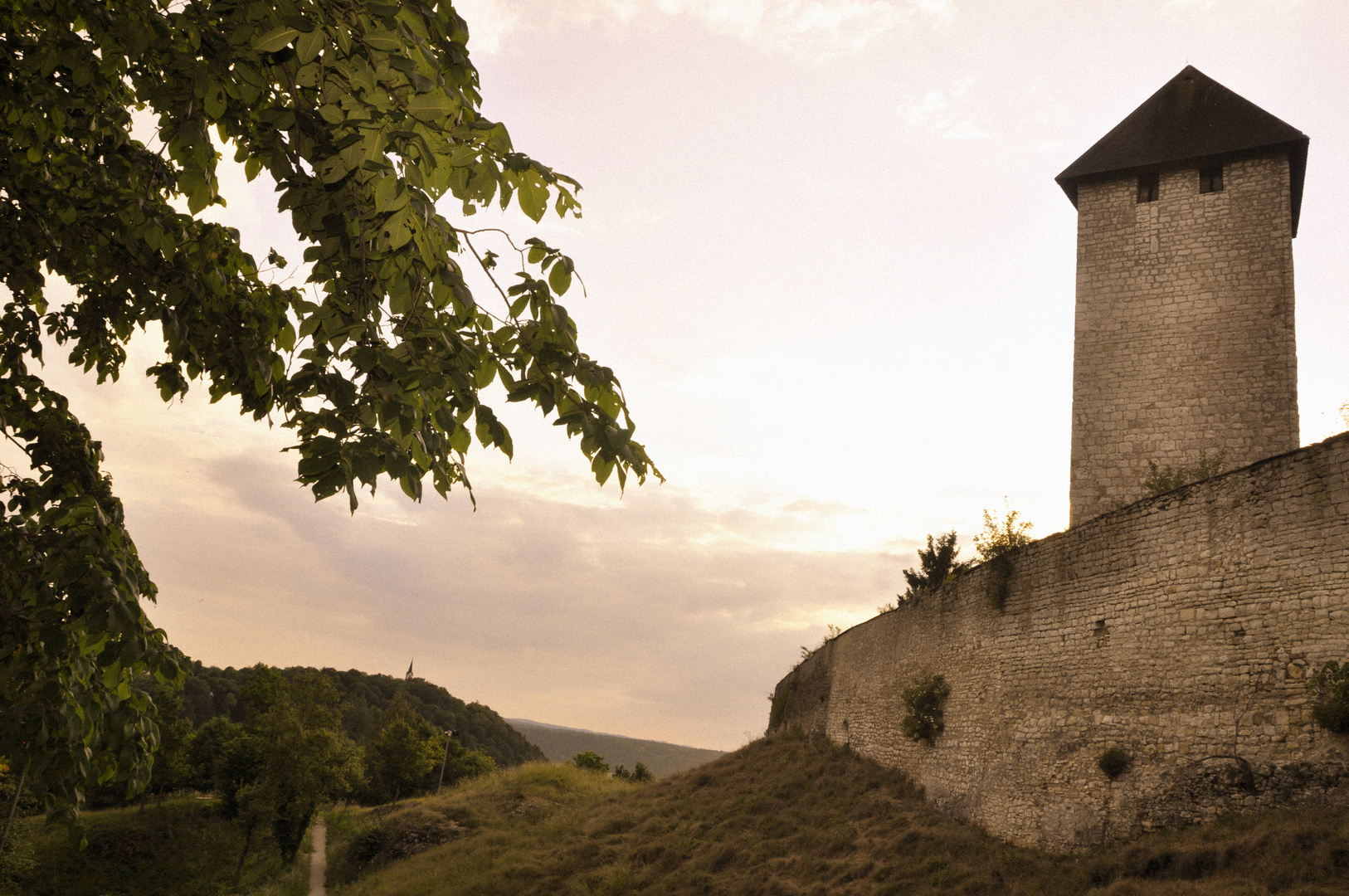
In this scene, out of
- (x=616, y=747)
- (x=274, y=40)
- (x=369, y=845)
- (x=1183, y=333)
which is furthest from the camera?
(x=616, y=747)

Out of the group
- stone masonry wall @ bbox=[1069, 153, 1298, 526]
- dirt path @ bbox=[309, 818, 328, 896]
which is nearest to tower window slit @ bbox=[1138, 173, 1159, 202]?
stone masonry wall @ bbox=[1069, 153, 1298, 526]

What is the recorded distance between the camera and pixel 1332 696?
8.01m

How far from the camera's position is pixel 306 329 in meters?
3.05

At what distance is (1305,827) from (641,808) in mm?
15983

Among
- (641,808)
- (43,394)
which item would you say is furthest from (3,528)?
(641,808)

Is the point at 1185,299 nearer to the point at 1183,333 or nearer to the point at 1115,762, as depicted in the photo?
the point at 1183,333

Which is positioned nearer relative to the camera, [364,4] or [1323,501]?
[364,4]

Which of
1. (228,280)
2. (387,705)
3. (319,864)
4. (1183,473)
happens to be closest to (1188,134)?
(1183,473)

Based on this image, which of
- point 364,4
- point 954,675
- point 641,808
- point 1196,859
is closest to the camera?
point 364,4

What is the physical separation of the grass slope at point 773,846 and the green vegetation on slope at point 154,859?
314 centimetres

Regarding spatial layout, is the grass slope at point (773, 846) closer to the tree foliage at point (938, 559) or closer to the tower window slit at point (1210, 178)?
the tree foliage at point (938, 559)

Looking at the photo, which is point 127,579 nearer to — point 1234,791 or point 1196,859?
point 1196,859

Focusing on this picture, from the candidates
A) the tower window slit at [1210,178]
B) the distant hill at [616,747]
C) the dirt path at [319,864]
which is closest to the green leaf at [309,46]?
the tower window slit at [1210,178]

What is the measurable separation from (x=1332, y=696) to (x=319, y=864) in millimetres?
33616
